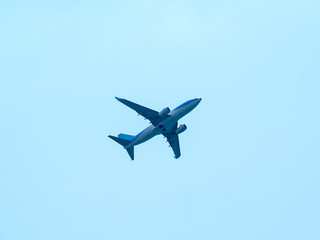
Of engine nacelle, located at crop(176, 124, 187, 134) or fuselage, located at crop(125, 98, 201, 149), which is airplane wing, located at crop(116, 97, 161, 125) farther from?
engine nacelle, located at crop(176, 124, 187, 134)

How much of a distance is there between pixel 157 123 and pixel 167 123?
5.92 ft

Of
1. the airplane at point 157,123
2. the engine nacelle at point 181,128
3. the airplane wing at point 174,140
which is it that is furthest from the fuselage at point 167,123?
the airplane wing at point 174,140

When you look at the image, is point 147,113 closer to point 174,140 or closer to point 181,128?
point 181,128

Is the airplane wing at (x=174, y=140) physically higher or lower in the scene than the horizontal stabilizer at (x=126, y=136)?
lower

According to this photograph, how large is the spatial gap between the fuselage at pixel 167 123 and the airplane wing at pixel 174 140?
3291mm

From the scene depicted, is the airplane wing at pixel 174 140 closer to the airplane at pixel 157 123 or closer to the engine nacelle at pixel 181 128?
the airplane at pixel 157 123

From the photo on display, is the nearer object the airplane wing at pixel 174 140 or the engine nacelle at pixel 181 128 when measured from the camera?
the engine nacelle at pixel 181 128

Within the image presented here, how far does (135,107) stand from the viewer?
98.3 meters

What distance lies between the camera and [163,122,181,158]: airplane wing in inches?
4240

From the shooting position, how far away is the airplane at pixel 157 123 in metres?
98.8

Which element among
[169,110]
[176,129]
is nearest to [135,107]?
[169,110]

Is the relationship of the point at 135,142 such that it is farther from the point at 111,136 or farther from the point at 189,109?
the point at 189,109

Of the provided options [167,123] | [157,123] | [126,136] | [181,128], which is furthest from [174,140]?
[126,136]

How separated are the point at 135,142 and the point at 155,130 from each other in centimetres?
446
